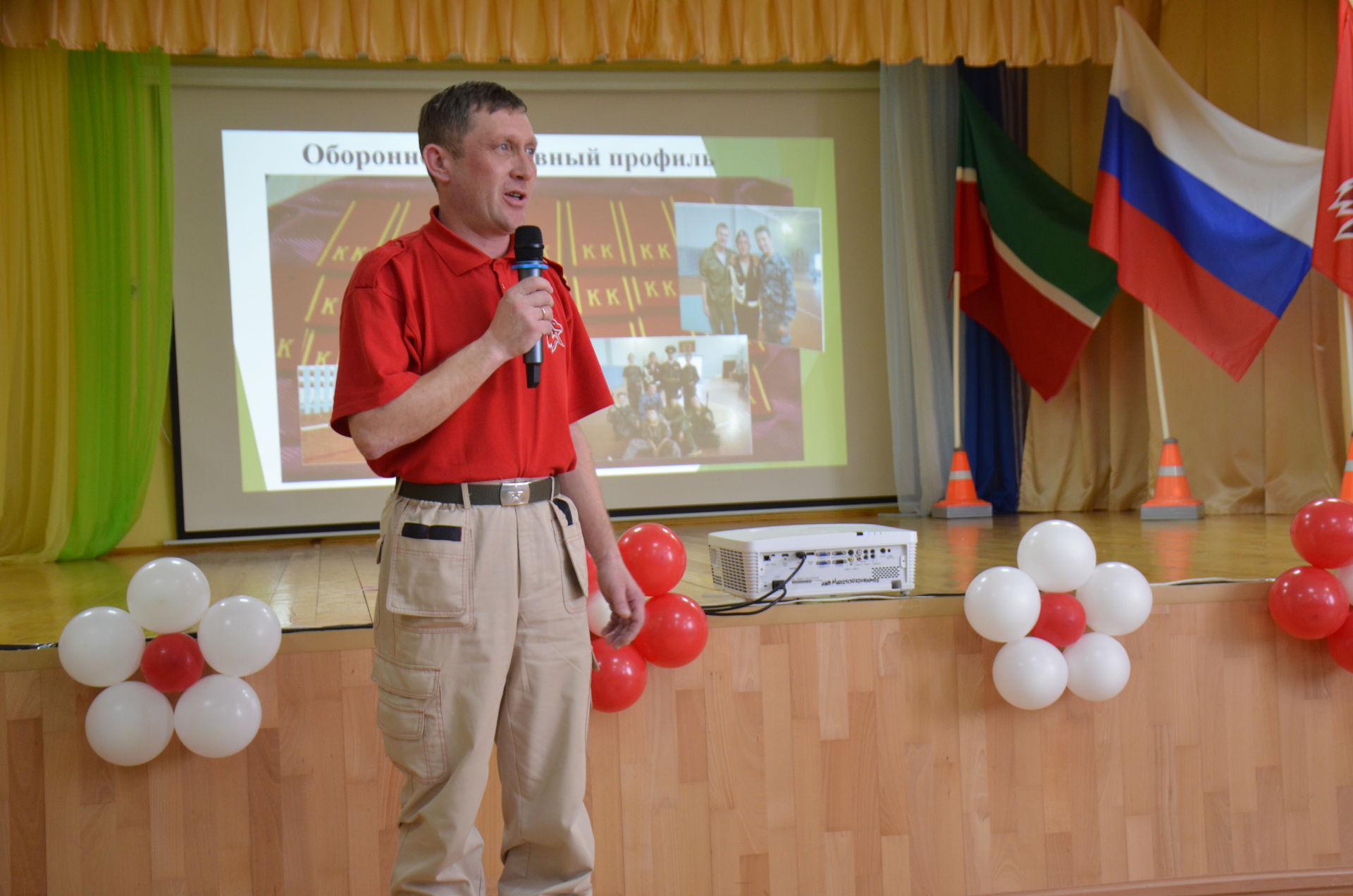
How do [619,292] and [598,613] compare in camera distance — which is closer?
[598,613]

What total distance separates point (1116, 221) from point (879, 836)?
332cm

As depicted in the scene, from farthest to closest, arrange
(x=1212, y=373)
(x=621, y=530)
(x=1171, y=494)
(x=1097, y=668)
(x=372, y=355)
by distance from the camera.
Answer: (x=621, y=530), (x=1212, y=373), (x=1171, y=494), (x=1097, y=668), (x=372, y=355)

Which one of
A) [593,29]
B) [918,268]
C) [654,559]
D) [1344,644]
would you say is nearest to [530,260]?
[654,559]

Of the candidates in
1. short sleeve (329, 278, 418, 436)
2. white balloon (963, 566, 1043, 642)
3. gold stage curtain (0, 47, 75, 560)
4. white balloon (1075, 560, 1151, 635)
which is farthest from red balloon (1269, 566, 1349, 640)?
gold stage curtain (0, 47, 75, 560)

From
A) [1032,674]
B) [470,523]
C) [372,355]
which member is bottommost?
[1032,674]

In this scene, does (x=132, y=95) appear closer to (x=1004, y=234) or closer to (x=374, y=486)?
(x=374, y=486)

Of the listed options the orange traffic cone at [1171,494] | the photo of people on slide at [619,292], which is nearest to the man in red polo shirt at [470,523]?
the orange traffic cone at [1171,494]

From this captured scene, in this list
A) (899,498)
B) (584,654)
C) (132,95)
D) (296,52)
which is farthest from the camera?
(899,498)

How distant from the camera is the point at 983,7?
489 cm

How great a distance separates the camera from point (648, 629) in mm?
2082

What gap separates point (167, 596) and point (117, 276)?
3.40 meters

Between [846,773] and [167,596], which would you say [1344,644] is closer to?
[846,773]

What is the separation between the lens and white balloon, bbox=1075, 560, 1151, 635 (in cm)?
218

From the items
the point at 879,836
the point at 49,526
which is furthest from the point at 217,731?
the point at 49,526
